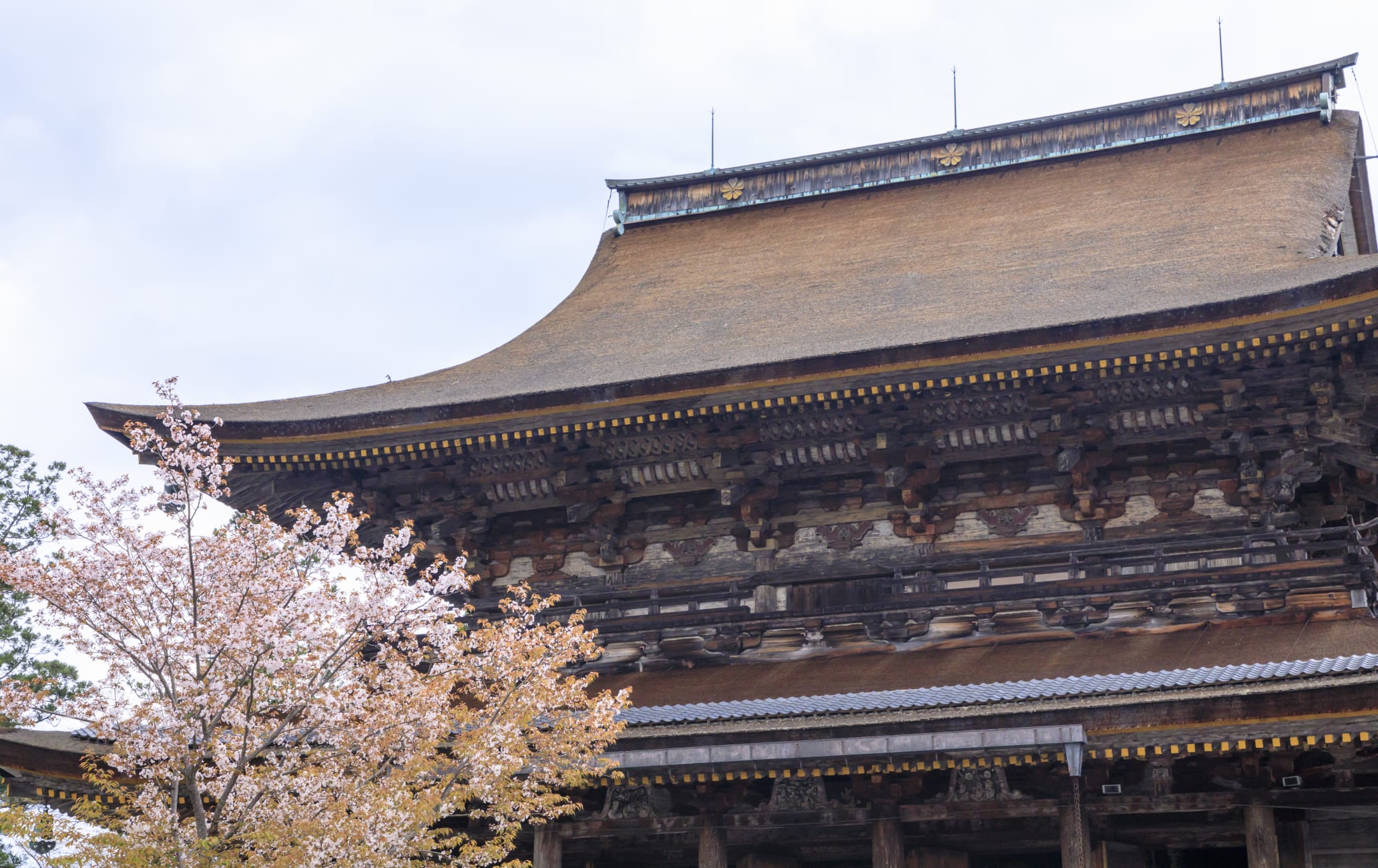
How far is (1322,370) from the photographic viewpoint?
13.0m

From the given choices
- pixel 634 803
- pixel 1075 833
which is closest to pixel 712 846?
pixel 634 803

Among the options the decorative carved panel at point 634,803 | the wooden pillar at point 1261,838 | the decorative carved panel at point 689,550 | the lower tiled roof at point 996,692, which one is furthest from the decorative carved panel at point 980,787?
the decorative carved panel at point 689,550

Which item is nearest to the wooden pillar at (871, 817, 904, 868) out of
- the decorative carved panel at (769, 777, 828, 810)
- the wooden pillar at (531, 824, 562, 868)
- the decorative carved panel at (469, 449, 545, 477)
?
the decorative carved panel at (769, 777, 828, 810)

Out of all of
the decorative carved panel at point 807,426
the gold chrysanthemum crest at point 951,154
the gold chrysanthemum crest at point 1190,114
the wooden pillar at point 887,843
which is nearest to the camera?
the wooden pillar at point 887,843

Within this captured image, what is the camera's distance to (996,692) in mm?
11117

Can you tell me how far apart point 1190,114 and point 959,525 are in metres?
9.31

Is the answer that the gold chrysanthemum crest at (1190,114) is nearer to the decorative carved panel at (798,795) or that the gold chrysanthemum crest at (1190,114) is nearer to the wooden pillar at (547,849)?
the decorative carved panel at (798,795)

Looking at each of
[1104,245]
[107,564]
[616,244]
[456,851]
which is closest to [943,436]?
[1104,245]

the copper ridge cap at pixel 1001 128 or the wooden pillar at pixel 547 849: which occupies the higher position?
the copper ridge cap at pixel 1001 128

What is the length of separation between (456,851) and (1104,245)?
34.6 feet

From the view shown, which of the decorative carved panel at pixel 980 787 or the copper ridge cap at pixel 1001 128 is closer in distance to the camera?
the decorative carved panel at pixel 980 787

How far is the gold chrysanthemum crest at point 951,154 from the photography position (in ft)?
72.6

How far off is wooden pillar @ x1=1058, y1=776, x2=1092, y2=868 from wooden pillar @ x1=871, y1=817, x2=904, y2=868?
1.32 m

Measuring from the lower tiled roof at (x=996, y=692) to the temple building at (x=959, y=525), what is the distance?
0.15 ft
